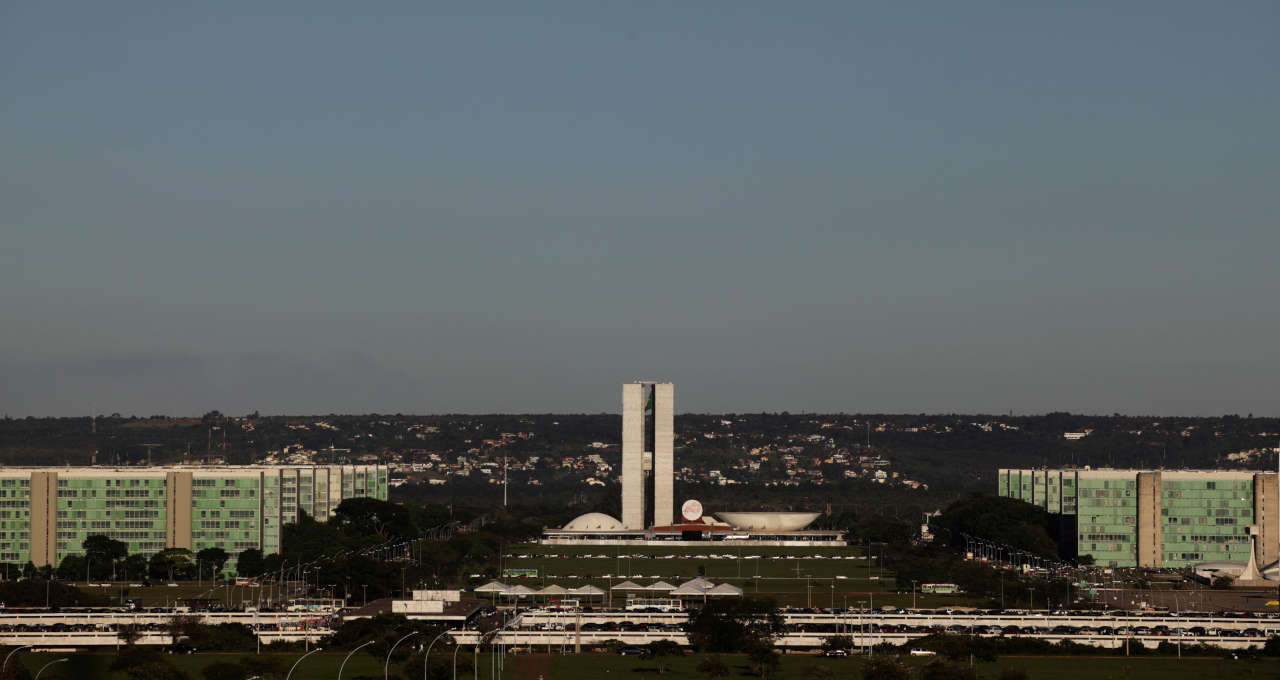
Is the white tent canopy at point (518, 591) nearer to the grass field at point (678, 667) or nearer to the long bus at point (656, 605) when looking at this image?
the long bus at point (656, 605)

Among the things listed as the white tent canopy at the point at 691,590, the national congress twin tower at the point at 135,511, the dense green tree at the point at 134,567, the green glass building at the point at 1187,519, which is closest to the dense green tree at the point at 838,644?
the white tent canopy at the point at 691,590

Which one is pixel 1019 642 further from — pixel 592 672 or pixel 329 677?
pixel 329 677

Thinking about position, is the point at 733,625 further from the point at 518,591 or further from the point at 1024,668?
the point at 518,591

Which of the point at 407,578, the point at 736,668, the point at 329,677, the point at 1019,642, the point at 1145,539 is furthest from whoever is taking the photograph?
the point at 1145,539

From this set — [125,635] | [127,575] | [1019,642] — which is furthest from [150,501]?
[1019,642]

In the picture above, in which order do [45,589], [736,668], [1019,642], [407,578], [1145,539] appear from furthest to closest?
1. [1145,539]
2. [407,578]
3. [45,589]
4. [1019,642]
5. [736,668]

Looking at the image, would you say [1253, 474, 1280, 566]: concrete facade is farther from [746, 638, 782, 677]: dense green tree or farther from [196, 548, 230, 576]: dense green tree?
[196, 548, 230, 576]: dense green tree

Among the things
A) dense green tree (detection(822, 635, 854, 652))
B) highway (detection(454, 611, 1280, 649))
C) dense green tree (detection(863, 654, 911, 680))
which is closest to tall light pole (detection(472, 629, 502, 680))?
highway (detection(454, 611, 1280, 649))

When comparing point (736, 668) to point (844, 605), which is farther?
point (844, 605)
